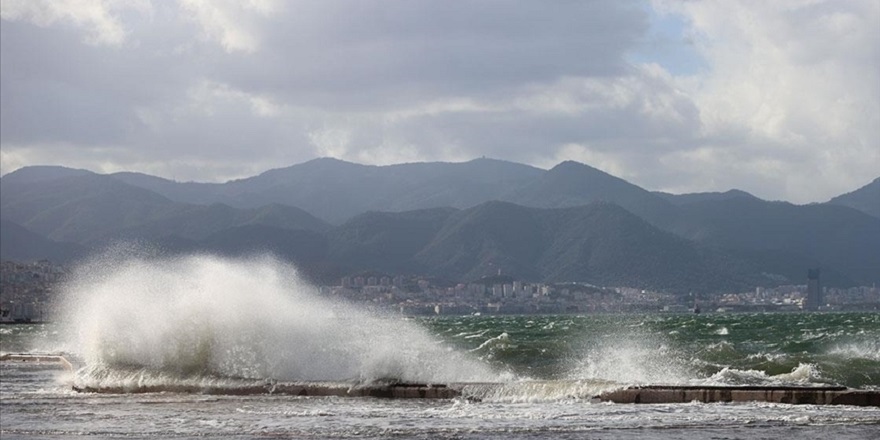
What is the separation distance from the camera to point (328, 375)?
3994 cm

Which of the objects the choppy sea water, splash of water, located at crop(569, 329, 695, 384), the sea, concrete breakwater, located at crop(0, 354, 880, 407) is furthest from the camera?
splash of water, located at crop(569, 329, 695, 384)

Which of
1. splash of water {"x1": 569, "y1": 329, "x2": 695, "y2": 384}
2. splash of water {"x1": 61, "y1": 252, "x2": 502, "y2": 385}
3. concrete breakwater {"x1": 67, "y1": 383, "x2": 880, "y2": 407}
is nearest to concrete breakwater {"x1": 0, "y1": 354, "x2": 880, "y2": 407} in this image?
concrete breakwater {"x1": 67, "y1": 383, "x2": 880, "y2": 407}

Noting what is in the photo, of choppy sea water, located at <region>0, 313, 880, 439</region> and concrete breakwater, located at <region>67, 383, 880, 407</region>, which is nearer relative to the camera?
choppy sea water, located at <region>0, 313, 880, 439</region>

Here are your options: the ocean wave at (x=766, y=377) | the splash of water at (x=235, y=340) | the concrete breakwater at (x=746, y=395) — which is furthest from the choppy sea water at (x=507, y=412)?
the splash of water at (x=235, y=340)

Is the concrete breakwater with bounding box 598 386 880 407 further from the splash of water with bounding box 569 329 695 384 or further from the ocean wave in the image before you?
the ocean wave

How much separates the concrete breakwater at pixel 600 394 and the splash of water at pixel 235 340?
1387 millimetres

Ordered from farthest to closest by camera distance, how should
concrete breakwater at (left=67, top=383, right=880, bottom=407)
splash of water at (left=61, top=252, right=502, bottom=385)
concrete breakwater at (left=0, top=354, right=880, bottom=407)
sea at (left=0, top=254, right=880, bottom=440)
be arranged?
splash of water at (left=61, top=252, right=502, bottom=385), concrete breakwater at (left=0, top=354, right=880, bottom=407), concrete breakwater at (left=67, top=383, right=880, bottom=407), sea at (left=0, top=254, right=880, bottom=440)

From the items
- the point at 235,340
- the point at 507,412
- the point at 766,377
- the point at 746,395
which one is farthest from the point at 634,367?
the point at 507,412

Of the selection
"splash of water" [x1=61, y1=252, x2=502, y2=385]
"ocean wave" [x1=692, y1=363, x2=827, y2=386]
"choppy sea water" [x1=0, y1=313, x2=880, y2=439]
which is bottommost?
"choppy sea water" [x1=0, y1=313, x2=880, y2=439]

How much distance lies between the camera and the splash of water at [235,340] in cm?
3978

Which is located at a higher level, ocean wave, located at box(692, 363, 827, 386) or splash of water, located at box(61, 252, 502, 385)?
splash of water, located at box(61, 252, 502, 385)

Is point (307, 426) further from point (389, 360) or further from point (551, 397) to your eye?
point (389, 360)

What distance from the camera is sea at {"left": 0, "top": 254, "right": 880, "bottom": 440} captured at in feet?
86.1

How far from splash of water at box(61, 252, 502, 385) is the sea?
52 millimetres
